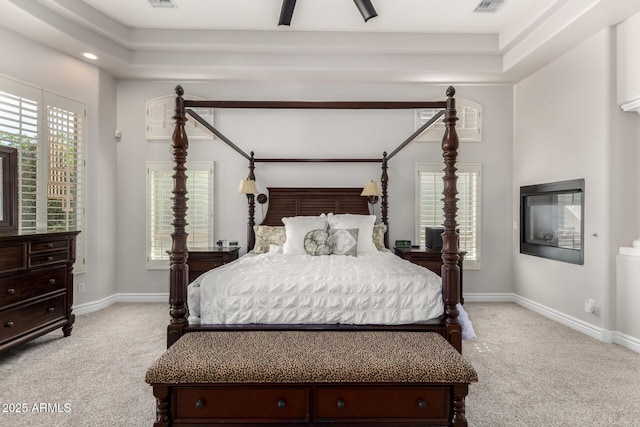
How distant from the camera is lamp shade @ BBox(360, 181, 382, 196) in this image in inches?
176

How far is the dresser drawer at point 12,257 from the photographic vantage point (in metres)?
2.83

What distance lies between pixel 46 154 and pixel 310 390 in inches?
159

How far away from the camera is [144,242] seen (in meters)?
4.85

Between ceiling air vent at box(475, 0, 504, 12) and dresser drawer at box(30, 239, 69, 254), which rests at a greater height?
ceiling air vent at box(475, 0, 504, 12)

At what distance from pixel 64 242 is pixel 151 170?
1.68 m

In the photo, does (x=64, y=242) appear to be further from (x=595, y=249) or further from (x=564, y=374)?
(x=595, y=249)

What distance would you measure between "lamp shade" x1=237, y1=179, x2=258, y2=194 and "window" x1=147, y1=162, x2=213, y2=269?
659mm

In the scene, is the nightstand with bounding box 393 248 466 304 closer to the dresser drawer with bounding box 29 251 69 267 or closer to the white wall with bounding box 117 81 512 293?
the white wall with bounding box 117 81 512 293

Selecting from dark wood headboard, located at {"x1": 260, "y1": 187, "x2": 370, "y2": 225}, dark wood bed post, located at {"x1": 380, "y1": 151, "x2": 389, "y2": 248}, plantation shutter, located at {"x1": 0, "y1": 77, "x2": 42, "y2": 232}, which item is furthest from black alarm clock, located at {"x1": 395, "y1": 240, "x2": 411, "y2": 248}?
plantation shutter, located at {"x1": 0, "y1": 77, "x2": 42, "y2": 232}

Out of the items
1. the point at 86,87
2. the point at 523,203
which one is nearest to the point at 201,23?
the point at 86,87

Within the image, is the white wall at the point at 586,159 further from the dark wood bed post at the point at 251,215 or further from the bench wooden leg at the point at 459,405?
the dark wood bed post at the point at 251,215

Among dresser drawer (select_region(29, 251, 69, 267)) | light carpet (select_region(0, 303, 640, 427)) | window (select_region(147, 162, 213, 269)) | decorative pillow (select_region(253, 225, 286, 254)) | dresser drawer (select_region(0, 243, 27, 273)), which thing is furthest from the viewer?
window (select_region(147, 162, 213, 269))

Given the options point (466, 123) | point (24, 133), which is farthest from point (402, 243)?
point (24, 133)

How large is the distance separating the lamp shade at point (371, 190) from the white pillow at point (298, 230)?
0.71 m
